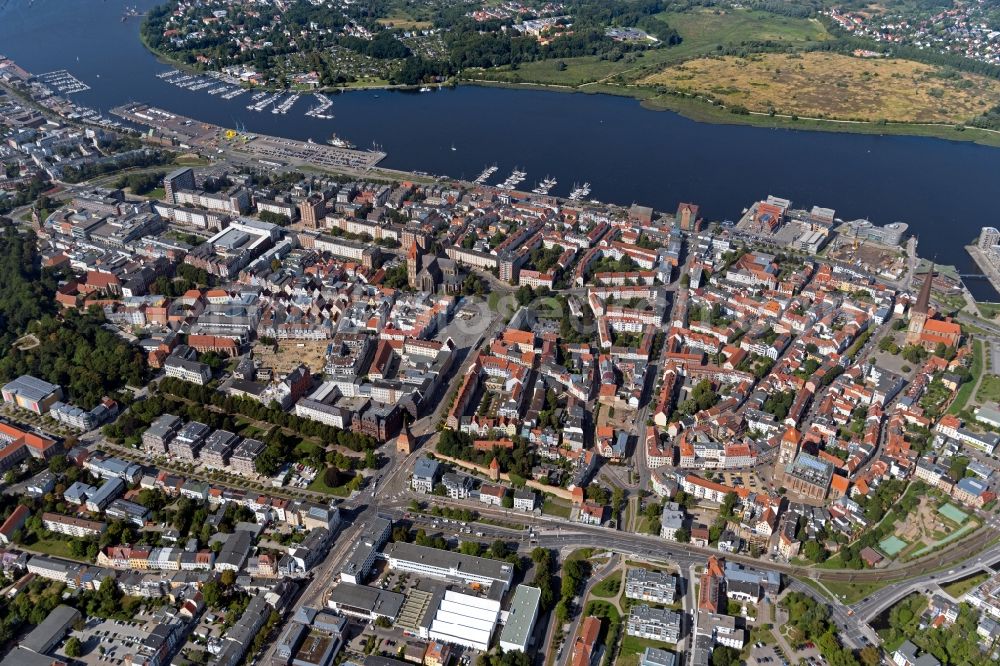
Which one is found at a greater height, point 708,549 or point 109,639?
point 708,549

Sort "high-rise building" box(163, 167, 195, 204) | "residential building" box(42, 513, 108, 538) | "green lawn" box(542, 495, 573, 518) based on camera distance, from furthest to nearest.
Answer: "high-rise building" box(163, 167, 195, 204), "green lawn" box(542, 495, 573, 518), "residential building" box(42, 513, 108, 538)

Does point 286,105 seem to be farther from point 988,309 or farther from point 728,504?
point 728,504

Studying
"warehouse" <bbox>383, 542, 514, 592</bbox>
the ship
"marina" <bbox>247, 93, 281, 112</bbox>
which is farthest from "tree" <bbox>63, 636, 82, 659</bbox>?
"marina" <bbox>247, 93, 281, 112</bbox>

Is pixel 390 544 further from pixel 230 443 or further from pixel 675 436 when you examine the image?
pixel 675 436

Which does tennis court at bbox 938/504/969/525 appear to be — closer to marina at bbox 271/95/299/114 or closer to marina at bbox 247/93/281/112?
marina at bbox 271/95/299/114

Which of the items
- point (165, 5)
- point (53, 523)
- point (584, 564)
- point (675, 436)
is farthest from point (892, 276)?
point (165, 5)

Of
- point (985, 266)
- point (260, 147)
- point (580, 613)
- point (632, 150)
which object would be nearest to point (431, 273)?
point (580, 613)

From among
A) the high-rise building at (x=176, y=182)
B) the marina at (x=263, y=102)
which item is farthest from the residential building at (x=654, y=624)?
the marina at (x=263, y=102)
